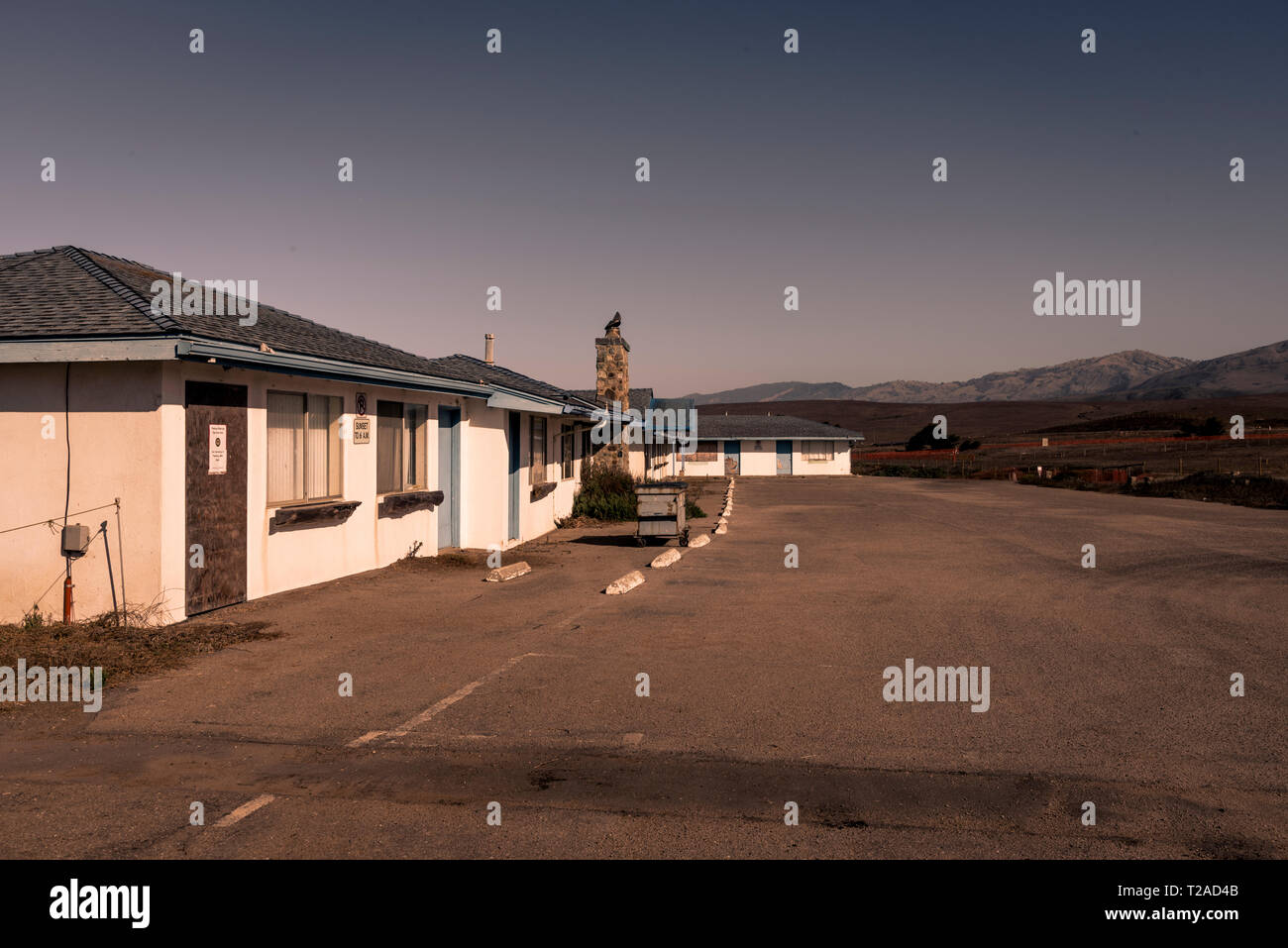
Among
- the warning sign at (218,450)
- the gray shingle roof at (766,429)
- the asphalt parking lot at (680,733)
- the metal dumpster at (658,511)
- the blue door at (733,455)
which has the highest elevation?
the gray shingle roof at (766,429)

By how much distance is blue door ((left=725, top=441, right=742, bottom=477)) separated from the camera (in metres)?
63.8

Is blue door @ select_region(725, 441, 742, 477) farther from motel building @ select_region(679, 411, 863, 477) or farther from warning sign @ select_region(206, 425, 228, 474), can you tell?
warning sign @ select_region(206, 425, 228, 474)

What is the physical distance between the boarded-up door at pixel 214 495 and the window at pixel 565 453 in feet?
38.4

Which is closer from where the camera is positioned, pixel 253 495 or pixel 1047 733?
pixel 1047 733

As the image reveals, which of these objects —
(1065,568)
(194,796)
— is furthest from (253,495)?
(1065,568)

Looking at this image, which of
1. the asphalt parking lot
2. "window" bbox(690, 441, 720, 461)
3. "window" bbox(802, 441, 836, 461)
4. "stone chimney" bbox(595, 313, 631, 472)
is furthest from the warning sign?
"window" bbox(802, 441, 836, 461)

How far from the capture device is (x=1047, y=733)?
20.2 ft

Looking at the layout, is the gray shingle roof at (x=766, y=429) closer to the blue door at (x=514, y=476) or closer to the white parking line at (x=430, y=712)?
the blue door at (x=514, y=476)

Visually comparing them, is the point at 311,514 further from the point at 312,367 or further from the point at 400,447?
the point at 400,447

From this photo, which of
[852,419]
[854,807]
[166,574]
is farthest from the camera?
[852,419]

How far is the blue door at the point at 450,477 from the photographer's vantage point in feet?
49.5

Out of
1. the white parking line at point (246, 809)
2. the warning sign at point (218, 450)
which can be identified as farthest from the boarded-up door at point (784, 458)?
the white parking line at point (246, 809)
